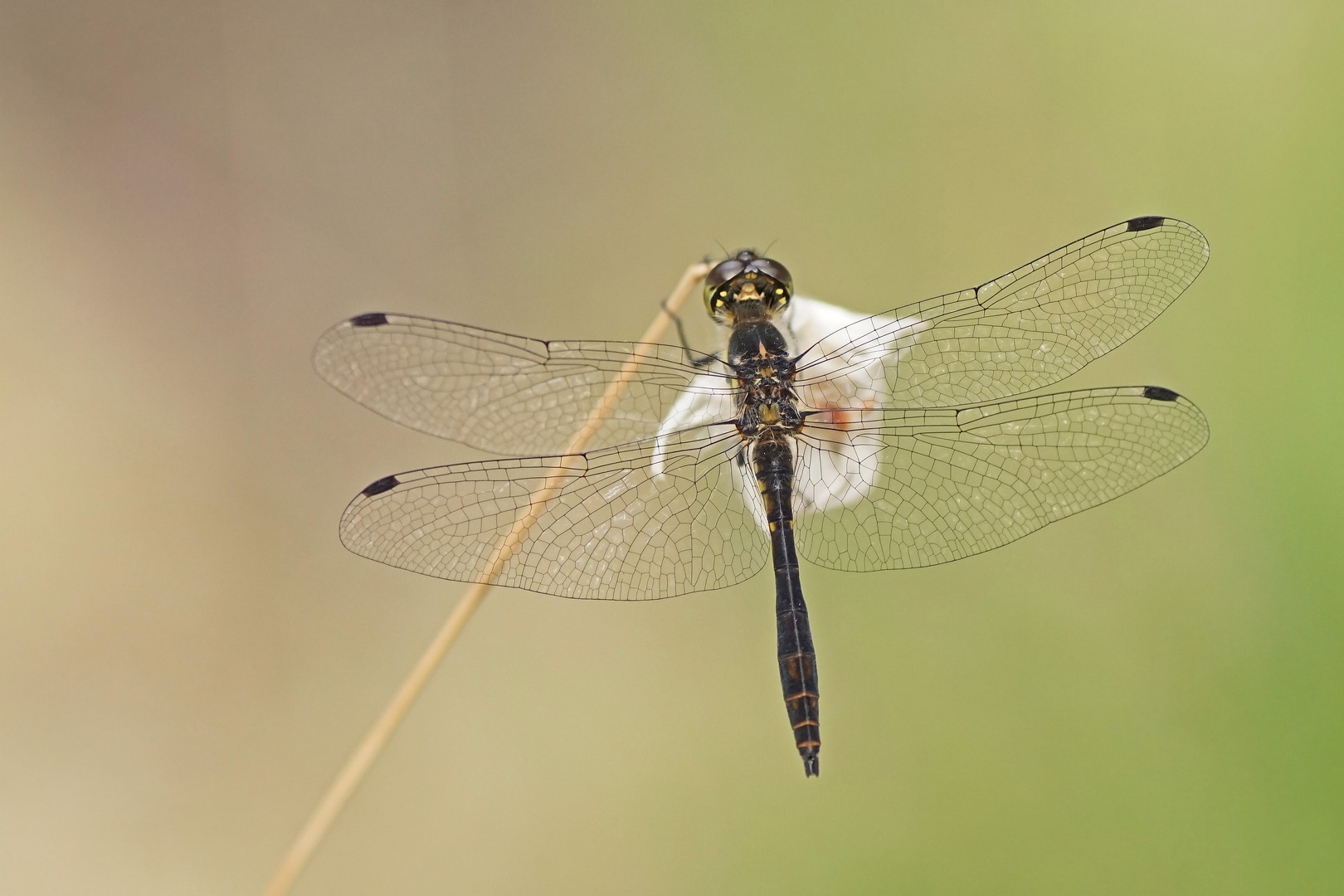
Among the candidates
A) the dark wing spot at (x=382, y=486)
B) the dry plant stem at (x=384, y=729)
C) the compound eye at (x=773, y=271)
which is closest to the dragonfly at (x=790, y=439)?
the dark wing spot at (x=382, y=486)

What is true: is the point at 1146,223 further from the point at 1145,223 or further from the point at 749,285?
the point at 749,285

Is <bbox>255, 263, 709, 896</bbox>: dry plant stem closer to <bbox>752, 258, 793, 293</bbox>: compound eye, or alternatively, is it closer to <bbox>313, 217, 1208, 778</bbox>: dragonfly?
<bbox>313, 217, 1208, 778</bbox>: dragonfly

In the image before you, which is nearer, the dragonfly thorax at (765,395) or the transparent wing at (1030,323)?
the transparent wing at (1030,323)

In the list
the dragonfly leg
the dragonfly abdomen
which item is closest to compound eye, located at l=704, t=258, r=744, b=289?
the dragonfly leg

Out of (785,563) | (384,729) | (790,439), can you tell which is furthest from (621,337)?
(384,729)

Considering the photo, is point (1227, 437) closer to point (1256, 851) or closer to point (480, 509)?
point (1256, 851)

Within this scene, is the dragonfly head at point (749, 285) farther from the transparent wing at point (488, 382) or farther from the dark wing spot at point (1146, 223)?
the dark wing spot at point (1146, 223)
